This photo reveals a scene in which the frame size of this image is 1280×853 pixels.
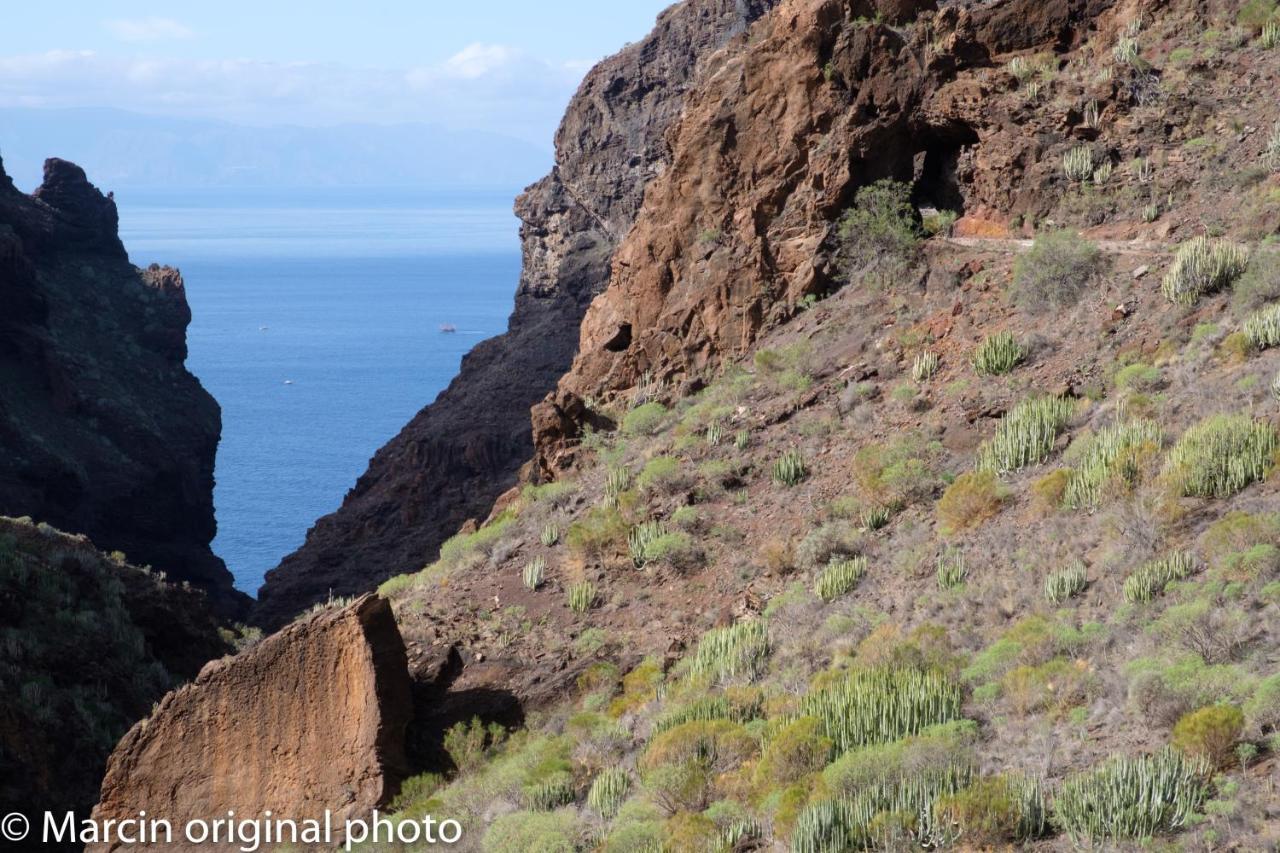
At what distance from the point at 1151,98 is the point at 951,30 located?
4.76 m

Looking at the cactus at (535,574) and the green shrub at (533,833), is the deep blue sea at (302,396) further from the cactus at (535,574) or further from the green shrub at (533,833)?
the green shrub at (533,833)

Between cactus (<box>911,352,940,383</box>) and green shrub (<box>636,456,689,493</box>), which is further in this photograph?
green shrub (<box>636,456,689,493</box>)

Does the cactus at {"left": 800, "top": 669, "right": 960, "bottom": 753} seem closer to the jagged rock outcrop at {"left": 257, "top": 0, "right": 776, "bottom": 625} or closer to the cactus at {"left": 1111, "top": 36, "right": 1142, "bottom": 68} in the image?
the cactus at {"left": 1111, "top": 36, "right": 1142, "bottom": 68}

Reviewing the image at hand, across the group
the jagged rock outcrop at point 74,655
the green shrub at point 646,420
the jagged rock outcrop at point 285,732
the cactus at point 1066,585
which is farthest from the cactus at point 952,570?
the jagged rock outcrop at point 74,655

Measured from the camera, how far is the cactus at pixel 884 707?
1395 cm

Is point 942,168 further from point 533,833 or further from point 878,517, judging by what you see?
point 533,833

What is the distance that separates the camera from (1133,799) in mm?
10695

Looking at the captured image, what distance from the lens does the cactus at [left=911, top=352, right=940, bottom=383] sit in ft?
78.1

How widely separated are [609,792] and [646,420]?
42.1ft

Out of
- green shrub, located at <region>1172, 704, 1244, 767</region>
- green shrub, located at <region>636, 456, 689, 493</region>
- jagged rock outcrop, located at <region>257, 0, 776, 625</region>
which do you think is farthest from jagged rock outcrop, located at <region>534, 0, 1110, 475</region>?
jagged rock outcrop, located at <region>257, 0, 776, 625</region>

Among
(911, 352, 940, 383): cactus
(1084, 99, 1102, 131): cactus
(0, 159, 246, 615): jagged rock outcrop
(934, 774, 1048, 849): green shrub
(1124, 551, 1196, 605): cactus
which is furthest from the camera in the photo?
(0, 159, 246, 615): jagged rock outcrop

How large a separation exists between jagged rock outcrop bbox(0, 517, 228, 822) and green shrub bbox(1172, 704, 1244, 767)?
21.4 meters

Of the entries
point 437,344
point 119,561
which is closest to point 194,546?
point 119,561

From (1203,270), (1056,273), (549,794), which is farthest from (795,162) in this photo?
(549,794)
